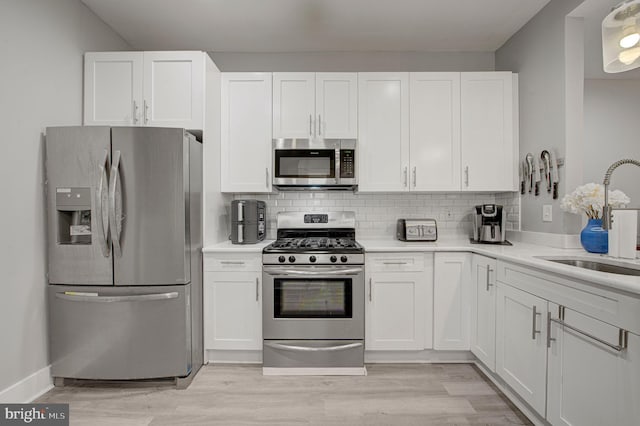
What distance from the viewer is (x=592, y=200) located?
208cm

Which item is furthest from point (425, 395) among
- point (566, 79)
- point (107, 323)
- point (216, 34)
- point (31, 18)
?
point (31, 18)

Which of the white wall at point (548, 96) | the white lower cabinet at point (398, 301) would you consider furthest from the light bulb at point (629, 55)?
the white lower cabinet at point (398, 301)

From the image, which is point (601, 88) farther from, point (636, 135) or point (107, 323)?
point (107, 323)

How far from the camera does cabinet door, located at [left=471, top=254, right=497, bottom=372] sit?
7.64 ft

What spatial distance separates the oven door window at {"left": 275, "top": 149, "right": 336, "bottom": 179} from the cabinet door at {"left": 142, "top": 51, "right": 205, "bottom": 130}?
2.41ft

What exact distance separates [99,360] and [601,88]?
5.48 m

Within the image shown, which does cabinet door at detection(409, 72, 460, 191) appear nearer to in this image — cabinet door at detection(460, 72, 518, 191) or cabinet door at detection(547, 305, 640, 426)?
cabinet door at detection(460, 72, 518, 191)

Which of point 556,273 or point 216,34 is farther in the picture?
point 216,34

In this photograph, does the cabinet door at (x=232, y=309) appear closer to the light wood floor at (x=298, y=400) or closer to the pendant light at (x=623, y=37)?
the light wood floor at (x=298, y=400)

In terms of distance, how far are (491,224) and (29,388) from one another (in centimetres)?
365

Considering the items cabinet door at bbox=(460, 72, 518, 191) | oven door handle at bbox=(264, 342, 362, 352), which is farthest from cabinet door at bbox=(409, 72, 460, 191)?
oven door handle at bbox=(264, 342, 362, 352)

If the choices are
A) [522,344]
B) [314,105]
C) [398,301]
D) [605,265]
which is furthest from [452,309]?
[314,105]

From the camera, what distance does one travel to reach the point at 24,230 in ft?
7.00

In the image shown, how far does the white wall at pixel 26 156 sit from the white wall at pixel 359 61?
4.67 feet
